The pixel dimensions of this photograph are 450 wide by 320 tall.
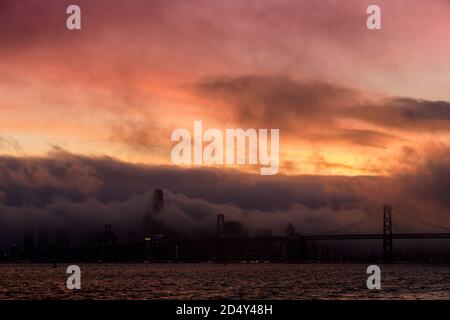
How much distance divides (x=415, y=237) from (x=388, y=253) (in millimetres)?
20637

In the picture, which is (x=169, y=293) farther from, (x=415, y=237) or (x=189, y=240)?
(x=189, y=240)
